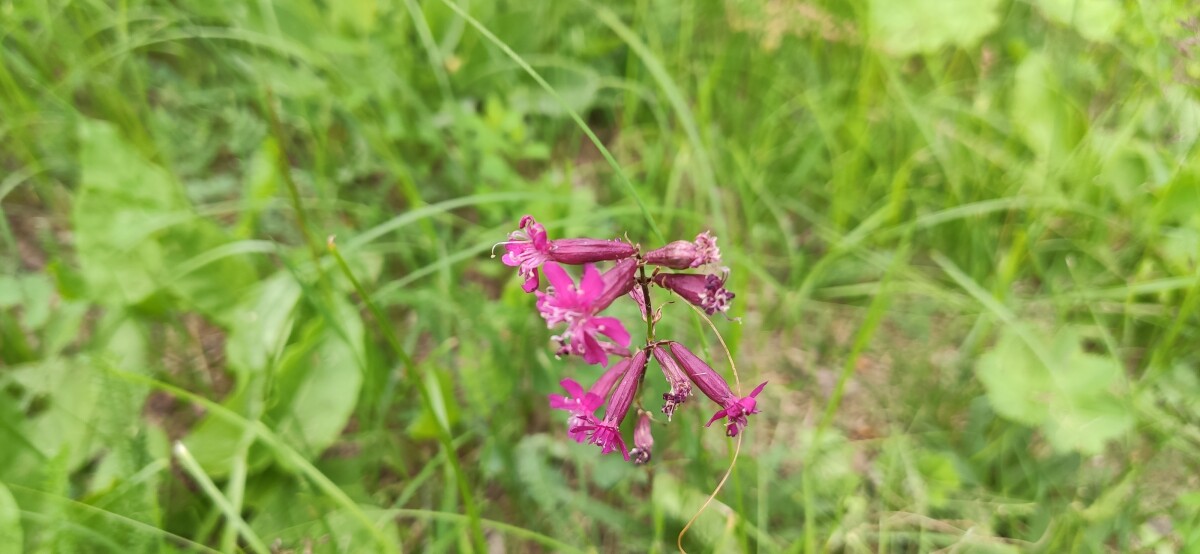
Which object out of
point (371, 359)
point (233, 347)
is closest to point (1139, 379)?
point (371, 359)

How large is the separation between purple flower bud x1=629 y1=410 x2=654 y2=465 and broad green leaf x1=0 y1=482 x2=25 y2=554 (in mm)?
1201

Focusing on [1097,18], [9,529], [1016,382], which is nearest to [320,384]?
[9,529]

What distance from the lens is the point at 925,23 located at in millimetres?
2465

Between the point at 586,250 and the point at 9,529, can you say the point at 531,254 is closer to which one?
the point at 586,250

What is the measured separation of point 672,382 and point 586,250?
10.2 inches

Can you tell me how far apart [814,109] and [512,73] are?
115 centimetres

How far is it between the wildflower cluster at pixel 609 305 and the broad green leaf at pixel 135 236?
132 centimetres

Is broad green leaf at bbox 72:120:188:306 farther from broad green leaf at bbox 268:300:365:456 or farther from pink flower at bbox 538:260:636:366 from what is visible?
pink flower at bbox 538:260:636:366

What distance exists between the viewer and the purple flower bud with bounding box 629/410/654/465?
3.93 feet

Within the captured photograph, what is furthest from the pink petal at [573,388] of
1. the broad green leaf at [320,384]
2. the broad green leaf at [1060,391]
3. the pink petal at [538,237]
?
the broad green leaf at [1060,391]

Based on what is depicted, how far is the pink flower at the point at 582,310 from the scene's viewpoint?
104 cm

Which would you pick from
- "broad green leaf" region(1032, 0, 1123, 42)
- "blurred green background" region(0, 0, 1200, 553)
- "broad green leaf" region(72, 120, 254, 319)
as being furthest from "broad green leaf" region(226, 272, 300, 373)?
"broad green leaf" region(1032, 0, 1123, 42)

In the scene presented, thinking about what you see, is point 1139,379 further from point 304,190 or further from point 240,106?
point 240,106

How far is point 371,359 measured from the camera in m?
1.90
